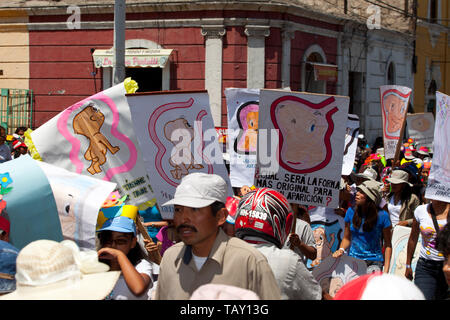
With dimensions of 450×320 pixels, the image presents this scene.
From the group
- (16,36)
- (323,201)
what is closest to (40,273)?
(323,201)

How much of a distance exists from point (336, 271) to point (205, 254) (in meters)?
2.66

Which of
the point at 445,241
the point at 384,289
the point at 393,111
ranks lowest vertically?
the point at 445,241

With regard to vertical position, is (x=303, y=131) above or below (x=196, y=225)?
above

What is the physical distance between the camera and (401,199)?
756 centimetres

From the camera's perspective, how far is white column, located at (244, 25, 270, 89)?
53.0 feet

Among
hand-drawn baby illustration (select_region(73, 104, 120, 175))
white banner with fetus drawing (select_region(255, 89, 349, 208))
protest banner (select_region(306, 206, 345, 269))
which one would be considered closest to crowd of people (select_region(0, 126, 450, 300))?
white banner with fetus drawing (select_region(255, 89, 349, 208))

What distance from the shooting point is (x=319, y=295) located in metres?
3.24

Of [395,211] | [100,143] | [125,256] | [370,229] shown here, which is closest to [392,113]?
[395,211]

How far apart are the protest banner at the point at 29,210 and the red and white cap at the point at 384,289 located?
2489 millimetres

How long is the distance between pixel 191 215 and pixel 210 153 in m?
2.43

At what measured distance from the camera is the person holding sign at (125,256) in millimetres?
3477

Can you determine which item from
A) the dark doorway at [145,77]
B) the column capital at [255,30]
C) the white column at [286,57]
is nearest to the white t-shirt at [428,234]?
the column capital at [255,30]

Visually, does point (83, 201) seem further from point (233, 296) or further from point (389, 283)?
point (389, 283)

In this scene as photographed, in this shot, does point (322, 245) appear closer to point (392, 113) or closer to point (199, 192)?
point (199, 192)
